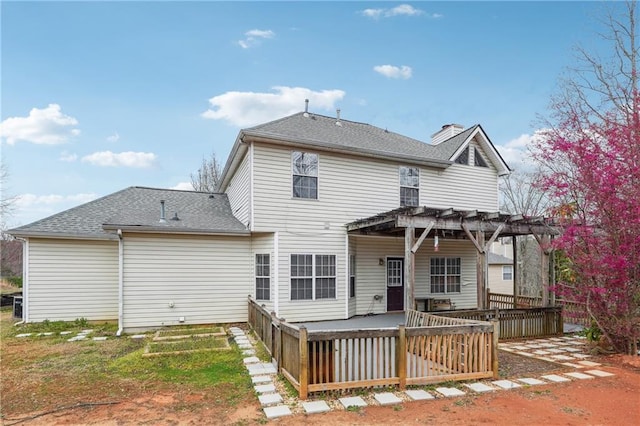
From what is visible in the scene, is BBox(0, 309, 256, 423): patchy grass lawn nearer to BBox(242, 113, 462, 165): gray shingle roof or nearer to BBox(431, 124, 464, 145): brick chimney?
BBox(242, 113, 462, 165): gray shingle roof

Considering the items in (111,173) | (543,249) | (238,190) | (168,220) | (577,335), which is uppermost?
A: (111,173)

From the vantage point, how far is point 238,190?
40.7 feet

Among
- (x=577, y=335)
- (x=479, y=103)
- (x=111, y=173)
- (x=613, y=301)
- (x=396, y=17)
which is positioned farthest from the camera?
(x=111, y=173)

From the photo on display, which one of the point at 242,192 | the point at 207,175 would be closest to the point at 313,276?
the point at 242,192

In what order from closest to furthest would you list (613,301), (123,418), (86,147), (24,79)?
(123,418) → (613,301) → (24,79) → (86,147)

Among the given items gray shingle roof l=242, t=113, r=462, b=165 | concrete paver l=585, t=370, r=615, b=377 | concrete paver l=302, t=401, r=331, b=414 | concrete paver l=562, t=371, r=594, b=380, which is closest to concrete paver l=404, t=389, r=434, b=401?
concrete paver l=302, t=401, r=331, b=414

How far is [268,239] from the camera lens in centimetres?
1087

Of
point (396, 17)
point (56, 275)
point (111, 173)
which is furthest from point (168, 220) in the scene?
point (111, 173)

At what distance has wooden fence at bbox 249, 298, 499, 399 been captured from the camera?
5277 millimetres

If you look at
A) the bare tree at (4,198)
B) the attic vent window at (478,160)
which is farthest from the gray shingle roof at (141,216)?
the bare tree at (4,198)

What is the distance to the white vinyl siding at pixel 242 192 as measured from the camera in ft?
35.8

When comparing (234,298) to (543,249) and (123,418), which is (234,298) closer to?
(123,418)

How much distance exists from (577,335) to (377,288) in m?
5.67

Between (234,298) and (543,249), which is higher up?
(543,249)
